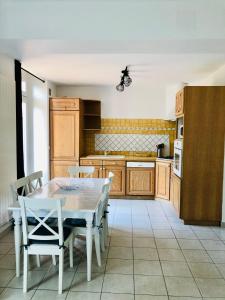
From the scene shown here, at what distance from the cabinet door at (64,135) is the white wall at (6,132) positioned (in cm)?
164

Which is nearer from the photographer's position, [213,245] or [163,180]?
[213,245]

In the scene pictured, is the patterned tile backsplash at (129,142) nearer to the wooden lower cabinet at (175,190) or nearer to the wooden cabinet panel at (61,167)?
the wooden cabinet panel at (61,167)

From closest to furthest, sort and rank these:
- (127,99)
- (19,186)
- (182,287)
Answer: (182,287)
(19,186)
(127,99)

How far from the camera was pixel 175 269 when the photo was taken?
259cm

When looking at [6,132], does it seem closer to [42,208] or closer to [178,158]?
[42,208]

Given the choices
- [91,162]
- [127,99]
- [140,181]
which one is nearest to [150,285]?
[140,181]

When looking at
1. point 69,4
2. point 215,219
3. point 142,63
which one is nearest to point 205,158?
point 215,219

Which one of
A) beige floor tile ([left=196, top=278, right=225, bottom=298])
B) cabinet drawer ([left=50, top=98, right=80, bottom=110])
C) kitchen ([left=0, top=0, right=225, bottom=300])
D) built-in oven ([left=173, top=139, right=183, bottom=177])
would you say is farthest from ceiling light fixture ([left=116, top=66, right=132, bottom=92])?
beige floor tile ([left=196, top=278, right=225, bottom=298])

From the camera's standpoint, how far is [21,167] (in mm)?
3662

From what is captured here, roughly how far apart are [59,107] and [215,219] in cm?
347

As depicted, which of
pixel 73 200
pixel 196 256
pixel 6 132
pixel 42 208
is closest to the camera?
pixel 42 208

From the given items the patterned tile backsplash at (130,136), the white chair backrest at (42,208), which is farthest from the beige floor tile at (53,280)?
the patterned tile backsplash at (130,136)

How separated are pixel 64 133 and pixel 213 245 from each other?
3.34 metres

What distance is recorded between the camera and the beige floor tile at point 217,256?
9.16 feet
